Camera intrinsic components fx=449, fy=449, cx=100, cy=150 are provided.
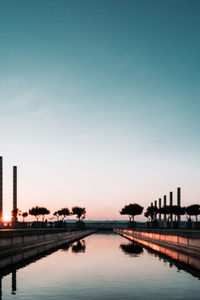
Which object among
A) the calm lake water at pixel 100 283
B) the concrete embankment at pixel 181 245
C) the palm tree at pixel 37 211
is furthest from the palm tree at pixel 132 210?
the calm lake water at pixel 100 283

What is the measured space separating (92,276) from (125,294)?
4.18m

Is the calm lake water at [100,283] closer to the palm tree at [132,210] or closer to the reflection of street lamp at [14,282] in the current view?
the reflection of street lamp at [14,282]

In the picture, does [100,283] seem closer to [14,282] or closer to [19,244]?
[14,282]

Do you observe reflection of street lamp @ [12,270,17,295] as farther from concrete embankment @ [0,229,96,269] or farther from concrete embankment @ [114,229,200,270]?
concrete embankment @ [114,229,200,270]

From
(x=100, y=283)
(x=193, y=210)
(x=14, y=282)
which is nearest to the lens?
(x=14, y=282)

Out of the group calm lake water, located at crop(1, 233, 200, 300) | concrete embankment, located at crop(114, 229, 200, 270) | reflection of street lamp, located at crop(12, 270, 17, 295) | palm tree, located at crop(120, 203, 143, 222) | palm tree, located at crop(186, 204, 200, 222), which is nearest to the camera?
calm lake water, located at crop(1, 233, 200, 300)

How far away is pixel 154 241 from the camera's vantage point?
136ft

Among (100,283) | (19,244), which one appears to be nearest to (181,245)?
(19,244)

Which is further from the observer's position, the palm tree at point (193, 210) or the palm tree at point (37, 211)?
the palm tree at point (37, 211)

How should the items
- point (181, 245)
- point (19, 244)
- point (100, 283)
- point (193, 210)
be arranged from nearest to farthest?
point (100, 283), point (19, 244), point (181, 245), point (193, 210)

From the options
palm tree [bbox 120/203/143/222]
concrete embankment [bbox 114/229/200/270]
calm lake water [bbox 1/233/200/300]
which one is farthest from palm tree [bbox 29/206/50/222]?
calm lake water [bbox 1/233/200/300]

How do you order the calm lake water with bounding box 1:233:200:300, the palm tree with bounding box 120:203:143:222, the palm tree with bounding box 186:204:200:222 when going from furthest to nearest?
the palm tree with bounding box 120:203:143:222, the palm tree with bounding box 186:204:200:222, the calm lake water with bounding box 1:233:200:300

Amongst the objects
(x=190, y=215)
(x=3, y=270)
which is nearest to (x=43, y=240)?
(x=3, y=270)

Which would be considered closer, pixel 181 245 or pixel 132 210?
pixel 181 245
